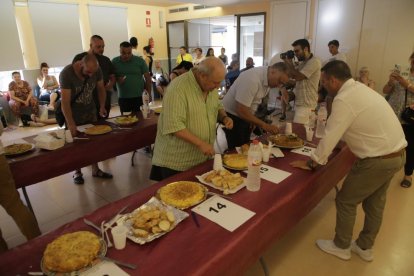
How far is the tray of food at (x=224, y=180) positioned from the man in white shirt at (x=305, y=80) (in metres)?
1.99

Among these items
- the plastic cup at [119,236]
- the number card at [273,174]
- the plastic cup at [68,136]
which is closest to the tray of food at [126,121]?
the plastic cup at [68,136]

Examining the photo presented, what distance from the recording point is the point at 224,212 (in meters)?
1.24

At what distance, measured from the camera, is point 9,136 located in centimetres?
510

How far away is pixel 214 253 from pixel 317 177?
2.97ft

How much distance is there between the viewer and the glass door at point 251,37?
24.1 feet

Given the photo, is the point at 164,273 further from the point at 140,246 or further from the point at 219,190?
the point at 219,190

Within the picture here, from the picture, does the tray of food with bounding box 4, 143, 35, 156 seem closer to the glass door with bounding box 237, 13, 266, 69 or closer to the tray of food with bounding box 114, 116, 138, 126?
the tray of food with bounding box 114, 116, 138, 126

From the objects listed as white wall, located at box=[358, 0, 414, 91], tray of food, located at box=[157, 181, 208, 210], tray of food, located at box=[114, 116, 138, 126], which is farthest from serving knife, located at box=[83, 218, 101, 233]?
white wall, located at box=[358, 0, 414, 91]

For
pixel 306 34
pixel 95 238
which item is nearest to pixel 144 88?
pixel 95 238

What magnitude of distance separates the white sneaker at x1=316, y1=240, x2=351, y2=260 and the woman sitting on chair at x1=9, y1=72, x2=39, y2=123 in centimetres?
598

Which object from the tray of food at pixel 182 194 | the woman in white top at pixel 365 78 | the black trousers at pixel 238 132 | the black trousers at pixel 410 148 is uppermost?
the woman in white top at pixel 365 78

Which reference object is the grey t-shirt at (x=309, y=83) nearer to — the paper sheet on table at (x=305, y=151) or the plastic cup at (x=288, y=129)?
the plastic cup at (x=288, y=129)

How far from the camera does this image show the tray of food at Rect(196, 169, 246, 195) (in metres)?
1.40

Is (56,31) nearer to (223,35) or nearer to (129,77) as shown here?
(129,77)
